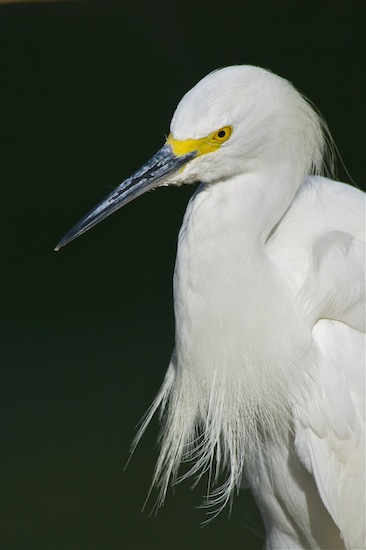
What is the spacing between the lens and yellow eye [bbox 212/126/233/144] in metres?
1.47

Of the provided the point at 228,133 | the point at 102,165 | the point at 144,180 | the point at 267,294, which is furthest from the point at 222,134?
the point at 102,165

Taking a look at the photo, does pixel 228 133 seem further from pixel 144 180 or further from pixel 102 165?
pixel 102 165

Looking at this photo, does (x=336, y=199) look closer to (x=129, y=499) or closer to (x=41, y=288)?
(x=129, y=499)

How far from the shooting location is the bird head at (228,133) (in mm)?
1460

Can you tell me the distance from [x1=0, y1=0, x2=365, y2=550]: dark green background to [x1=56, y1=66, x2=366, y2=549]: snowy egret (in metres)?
1.24

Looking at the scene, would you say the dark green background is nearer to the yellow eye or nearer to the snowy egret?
the snowy egret

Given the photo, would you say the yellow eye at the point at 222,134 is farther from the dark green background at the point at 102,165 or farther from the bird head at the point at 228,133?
the dark green background at the point at 102,165

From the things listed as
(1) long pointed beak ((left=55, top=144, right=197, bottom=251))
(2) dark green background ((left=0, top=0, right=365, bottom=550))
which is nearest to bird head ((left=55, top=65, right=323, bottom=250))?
(1) long pointed beak ((left=55, top=144, right=197, bottom=251))

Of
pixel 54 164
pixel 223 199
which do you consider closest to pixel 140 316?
pixel 54 164

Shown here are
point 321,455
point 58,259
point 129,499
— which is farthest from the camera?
point 58,259

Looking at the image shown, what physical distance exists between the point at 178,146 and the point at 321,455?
0.62 m

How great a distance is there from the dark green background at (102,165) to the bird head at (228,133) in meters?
1.58

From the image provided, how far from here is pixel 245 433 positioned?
180 centimetres

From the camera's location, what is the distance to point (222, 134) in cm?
148
